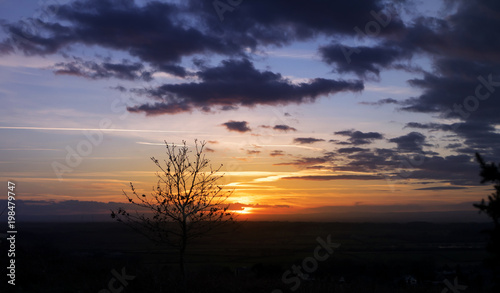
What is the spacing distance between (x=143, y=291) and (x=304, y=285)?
6.88 m

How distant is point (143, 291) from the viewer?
56.6 feet

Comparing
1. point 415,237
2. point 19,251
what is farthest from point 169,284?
point 415,237

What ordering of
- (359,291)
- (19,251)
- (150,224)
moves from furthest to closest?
(19,251), (359,291), (150,224)

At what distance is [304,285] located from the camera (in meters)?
18.7

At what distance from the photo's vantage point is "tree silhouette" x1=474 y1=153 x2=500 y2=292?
6.71 metres

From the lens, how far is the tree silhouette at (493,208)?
671 centimetres

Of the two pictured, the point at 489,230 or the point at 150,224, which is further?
the point at 150,224

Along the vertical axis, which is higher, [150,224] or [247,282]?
[150,224]

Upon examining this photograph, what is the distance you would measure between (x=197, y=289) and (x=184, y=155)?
5.39m

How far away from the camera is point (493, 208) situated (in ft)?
22.4

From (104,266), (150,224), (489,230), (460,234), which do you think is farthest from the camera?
(460,234)

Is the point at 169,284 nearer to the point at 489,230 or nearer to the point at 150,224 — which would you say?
the point at 150,224

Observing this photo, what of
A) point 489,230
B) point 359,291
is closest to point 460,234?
point 359,291

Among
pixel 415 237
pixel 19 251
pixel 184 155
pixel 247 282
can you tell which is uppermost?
pixel 184 155
